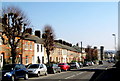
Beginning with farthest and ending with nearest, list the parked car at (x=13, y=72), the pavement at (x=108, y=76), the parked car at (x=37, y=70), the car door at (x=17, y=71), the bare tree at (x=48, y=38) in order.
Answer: the bare tree at (x=48, y=38)
the parked car at (x=37, y=70)
the car door at (x=17, y=71)
the parked car at (x=13, y=72)
the pavement at (x=108, y=76)

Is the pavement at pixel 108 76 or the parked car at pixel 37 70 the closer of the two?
the pavement at pixel 108 76

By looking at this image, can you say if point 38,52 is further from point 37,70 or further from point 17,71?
point 17,71

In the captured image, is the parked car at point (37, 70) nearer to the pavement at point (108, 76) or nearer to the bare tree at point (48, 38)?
the pavement at point (108, 76)

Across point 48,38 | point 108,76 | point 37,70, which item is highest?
point 48,38

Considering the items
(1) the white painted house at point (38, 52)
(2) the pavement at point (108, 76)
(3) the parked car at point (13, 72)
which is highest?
(1) the white painted house at point (38, 52)

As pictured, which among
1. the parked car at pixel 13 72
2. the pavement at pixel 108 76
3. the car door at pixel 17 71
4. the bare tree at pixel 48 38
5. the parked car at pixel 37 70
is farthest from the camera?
the bare tree at pixel 48 38

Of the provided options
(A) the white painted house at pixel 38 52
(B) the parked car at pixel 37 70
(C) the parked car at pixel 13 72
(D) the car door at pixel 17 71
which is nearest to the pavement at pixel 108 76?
(B) the parked car at pixel 37 70

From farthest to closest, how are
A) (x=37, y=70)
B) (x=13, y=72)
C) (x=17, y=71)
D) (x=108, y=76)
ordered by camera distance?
(x=37, y=70)
(x=17, y=71)
(x=13, y=72)
(x=108, y=76)

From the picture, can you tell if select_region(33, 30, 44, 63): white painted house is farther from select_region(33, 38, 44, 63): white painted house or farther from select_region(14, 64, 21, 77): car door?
select_region(14, 64, 21, 77): car door

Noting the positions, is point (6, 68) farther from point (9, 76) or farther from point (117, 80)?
point (117, 80)

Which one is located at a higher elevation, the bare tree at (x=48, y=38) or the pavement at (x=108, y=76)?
the bare tree at (x=48, y=38)

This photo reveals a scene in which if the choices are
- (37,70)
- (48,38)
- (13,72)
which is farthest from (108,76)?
(48,38)

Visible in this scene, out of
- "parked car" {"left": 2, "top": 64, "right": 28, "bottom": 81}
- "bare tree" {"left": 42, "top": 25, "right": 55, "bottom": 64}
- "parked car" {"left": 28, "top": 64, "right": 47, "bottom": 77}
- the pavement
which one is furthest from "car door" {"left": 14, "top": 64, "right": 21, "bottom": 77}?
"bare tree" {"left": 42, "top": 25, "right": 55, "bottom": 64}

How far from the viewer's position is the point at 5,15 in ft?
112
